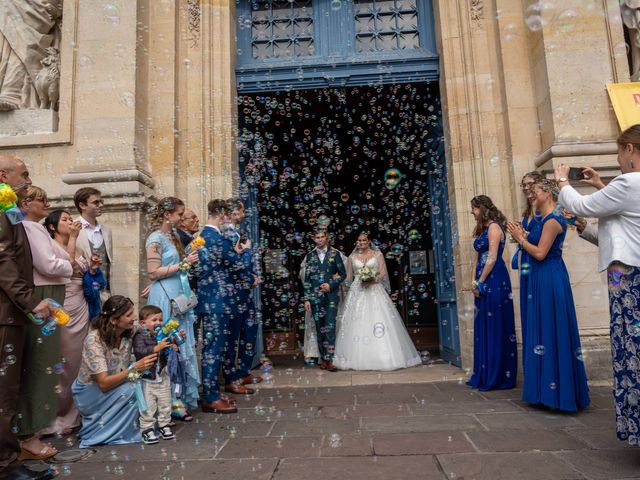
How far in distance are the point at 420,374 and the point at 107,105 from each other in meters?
5.36

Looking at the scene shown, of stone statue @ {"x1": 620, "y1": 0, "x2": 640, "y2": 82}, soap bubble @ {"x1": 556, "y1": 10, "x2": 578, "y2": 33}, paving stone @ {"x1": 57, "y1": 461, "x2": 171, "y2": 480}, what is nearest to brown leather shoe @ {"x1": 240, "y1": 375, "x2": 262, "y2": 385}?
paving stone @ {"x1": 57, "y1": 461, "x2": 171, "y2": 480}

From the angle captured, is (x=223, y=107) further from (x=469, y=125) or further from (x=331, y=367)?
(x=331, y=367)

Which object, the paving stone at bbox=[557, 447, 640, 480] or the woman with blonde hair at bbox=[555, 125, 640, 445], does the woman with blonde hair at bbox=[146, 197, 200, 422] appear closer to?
the paving stone at bbox=[557, 447, 640, 480]

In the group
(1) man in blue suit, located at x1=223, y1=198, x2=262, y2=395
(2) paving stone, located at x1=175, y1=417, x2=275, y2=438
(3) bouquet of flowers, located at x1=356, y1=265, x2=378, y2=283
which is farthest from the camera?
(3) bouquet of flowers, located at x1=356, y1=265, x2=378, y2=283

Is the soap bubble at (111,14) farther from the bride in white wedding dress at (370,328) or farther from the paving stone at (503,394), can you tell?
the paving stone at (503,394)

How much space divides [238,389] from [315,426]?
1672mm

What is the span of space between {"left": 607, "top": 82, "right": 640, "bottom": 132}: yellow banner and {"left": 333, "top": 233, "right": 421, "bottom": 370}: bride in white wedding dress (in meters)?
3.69

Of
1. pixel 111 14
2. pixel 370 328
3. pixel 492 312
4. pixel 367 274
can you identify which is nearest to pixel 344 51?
pixel 111 14

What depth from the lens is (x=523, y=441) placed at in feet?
10.9

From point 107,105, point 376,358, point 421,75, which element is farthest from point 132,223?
point 421,75

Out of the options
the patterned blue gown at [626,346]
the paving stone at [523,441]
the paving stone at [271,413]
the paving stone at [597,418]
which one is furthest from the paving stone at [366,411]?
the patterned blue gown at [626,346]

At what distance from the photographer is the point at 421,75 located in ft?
22.7

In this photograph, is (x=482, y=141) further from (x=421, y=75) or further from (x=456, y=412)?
(x=456, y=412)

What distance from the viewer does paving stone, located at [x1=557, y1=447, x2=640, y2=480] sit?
8.73ft
